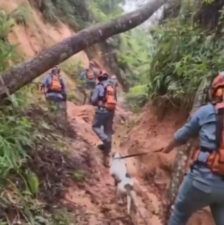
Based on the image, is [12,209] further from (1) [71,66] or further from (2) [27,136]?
(1) [71,66]

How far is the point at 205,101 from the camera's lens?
705 centimetres

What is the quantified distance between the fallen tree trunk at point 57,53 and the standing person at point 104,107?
135 cm

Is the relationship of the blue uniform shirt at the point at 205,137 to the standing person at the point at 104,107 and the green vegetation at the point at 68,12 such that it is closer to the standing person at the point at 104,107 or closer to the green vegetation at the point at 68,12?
the standing person at the point at 104,107

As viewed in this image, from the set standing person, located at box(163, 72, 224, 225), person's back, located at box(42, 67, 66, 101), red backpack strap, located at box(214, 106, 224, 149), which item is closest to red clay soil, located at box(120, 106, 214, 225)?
standing person, located at box(163, 72, 224, 225)

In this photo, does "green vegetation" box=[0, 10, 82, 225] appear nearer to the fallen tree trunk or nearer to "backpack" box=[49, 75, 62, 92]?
the fallen tree trunk

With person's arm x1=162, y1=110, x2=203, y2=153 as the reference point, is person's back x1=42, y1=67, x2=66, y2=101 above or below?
above

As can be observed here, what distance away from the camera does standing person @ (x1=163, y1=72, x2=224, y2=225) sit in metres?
4.55

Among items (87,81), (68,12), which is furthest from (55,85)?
(68,12)

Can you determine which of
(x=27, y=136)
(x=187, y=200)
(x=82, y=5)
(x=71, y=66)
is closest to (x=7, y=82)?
(x=27, y=136)

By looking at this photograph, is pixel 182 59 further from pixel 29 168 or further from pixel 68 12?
pixel 68 12

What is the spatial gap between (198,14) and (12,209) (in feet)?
19.9

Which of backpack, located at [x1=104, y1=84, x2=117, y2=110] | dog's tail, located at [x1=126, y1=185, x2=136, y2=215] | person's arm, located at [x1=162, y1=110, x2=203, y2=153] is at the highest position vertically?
backpack, located at [x1=104, y1=84, x2=117, y2=110]

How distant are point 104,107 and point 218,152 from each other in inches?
240

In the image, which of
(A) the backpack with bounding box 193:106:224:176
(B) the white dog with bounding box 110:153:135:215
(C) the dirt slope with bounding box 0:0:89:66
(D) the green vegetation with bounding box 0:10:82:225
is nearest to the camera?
(A) the backpack with bounding box 193:106:224:176
